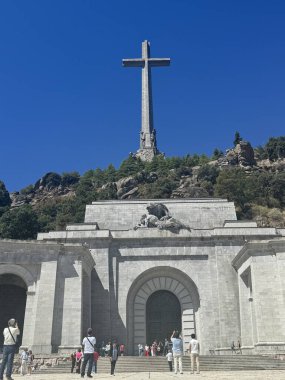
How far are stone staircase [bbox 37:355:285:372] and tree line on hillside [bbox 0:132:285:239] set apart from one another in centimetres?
3751

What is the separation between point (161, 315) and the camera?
3328 cm

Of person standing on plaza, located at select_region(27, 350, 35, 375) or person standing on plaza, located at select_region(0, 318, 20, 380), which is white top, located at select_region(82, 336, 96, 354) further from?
person standing on plaza, located at select_region(27, 350, 35, 375)

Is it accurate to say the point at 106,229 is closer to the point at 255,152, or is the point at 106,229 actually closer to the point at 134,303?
the point at 134,303

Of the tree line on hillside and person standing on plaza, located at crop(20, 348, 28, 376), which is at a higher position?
the tree line on hillside

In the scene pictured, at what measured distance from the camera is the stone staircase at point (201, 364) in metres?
22.7

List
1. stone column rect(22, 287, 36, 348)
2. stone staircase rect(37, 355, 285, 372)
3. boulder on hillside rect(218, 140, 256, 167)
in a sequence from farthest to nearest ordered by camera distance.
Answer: boulder on hillside rect(218, 140, 256, 167) < stone column rect(22, 287, 36, 348) < stone staircase rect(37, 355, 285, 372)

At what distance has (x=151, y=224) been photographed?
115 feet

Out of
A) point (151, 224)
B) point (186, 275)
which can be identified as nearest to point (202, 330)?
point (186, 275)

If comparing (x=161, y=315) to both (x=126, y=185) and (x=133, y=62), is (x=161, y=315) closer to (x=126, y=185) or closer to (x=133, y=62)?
(x=126, y=185)

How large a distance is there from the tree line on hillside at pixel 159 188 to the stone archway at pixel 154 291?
29.1 meters

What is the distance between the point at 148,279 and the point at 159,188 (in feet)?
152

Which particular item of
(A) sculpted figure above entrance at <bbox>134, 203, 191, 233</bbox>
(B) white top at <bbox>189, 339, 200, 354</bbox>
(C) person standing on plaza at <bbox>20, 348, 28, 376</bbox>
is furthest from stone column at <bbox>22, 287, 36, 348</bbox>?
(B) white top at <bbox>189, 339, 200, 354</bbox>

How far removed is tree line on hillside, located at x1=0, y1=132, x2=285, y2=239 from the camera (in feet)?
213

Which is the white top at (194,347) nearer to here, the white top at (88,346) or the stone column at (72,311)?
the white top at (88,346)
